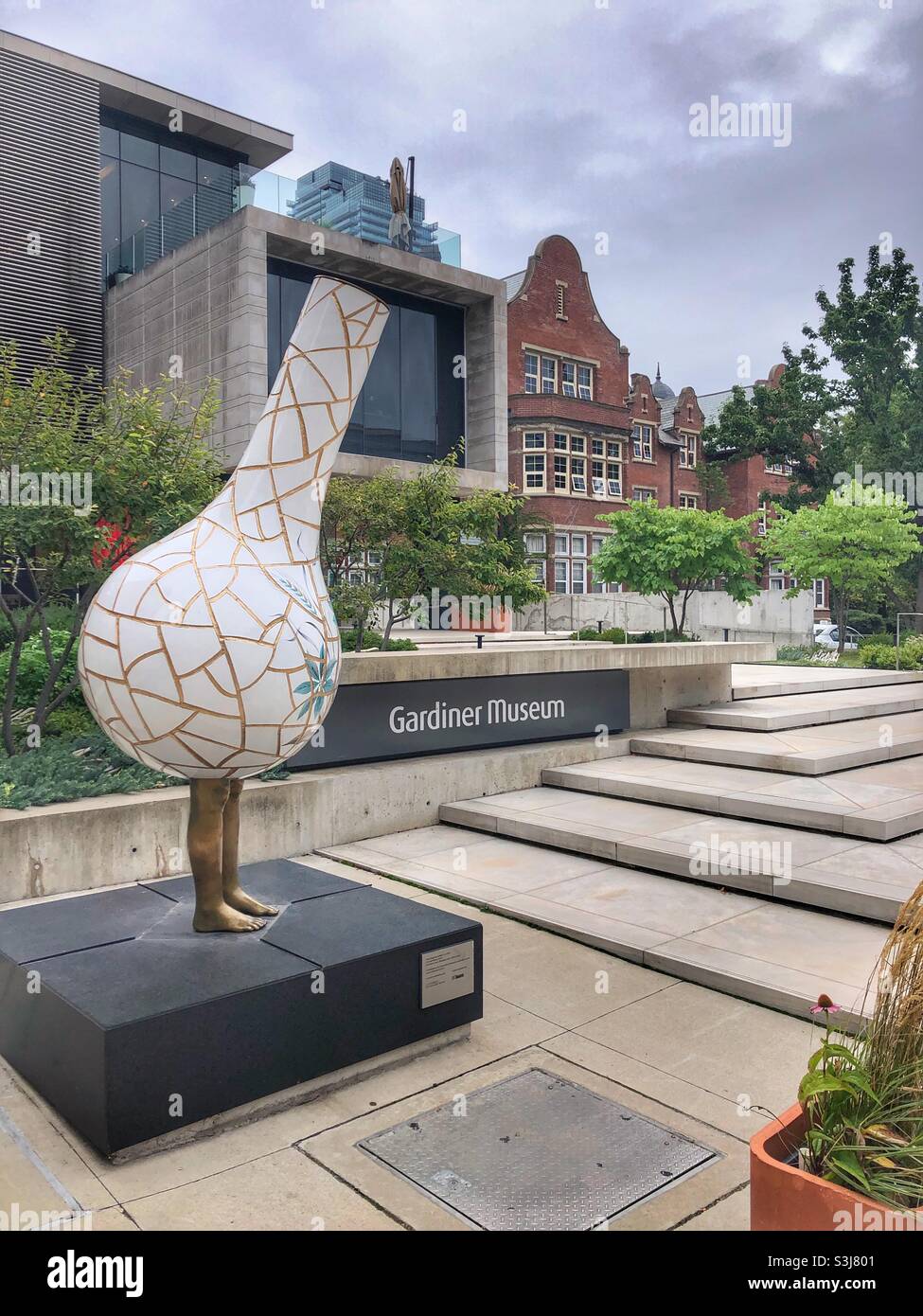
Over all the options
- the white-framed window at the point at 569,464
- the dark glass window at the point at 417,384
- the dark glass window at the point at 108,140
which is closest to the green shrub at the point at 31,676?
the dark glass window at the point at 417,384

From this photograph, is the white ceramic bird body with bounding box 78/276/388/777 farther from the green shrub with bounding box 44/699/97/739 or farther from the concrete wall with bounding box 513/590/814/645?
the concrete wall with bounding box 513/590/814/645

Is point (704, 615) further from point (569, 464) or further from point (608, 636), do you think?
point (608, 636)

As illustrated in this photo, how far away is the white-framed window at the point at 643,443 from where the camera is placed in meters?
45.9

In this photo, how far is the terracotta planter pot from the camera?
8.17ft

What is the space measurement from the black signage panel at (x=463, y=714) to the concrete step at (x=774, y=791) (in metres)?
0.70

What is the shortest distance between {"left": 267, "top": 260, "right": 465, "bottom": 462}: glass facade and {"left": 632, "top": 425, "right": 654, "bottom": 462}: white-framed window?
19.5 meters

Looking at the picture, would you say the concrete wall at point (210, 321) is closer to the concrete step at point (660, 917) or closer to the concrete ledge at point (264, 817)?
the concrete ledge at point (264, 817)

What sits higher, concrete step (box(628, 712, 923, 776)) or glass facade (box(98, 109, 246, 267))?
glass facade (box(98, 109, 246, 267))

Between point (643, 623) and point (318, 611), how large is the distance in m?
31.7

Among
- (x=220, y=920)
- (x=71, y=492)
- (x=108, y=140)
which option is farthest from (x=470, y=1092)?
(x=108, y=140)

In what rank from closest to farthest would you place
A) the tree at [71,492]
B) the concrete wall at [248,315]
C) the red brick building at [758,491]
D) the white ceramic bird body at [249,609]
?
the white ceramic bird body at [249,609] → the tree at [71,492] → the concrete wall at [248,315] → the red brick building at [758,491]

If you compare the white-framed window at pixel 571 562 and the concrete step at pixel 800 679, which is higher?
the white-framed window at pixel 571 562

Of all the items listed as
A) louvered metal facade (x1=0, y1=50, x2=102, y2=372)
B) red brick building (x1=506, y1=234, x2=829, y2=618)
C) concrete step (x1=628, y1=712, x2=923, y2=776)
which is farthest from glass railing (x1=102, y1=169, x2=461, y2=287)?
concrete step (x1=628, y1=712, x2=923, y2=776)

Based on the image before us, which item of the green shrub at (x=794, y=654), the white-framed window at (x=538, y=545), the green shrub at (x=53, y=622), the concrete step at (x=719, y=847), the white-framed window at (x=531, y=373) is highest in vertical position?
the white-framed window at (x=531, y=373)
